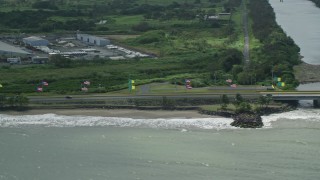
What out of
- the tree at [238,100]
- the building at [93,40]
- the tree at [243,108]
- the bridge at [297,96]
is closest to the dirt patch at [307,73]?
the bridge at [297,96]

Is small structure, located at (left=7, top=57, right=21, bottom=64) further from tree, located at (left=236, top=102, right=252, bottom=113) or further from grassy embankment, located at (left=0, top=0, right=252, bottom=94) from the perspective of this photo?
tree, located at (left=236, top=102, right=252, bottom=113)

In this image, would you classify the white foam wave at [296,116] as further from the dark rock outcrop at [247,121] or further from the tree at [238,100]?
the tree at [238,100]

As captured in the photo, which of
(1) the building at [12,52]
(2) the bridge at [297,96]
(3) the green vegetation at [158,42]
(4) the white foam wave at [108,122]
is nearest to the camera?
(4) the white foam wave at [108,122]

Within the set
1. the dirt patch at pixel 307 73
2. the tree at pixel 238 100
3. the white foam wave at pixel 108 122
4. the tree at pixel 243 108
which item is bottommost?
the white foam wave at pixel 108 122

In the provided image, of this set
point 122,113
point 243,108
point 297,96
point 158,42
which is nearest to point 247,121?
point 243,108

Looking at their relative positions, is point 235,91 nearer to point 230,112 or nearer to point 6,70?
point 230,112

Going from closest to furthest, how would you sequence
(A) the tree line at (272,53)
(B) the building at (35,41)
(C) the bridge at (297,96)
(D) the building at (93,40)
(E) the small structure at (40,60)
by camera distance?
(C) the bridge at (297,96)
(A) the tree line at (272,53)
(E) the small structure at (40,60)
(B) the building at (35,41)
(D) the building at (93,40)
